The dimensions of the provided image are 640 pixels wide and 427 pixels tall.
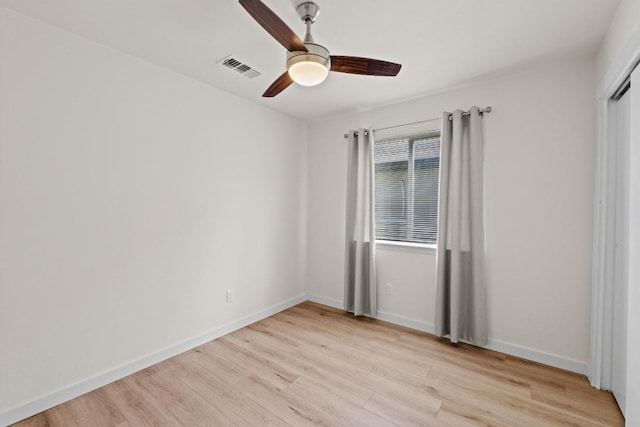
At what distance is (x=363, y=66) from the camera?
1.76m

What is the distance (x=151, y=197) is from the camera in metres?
2.38

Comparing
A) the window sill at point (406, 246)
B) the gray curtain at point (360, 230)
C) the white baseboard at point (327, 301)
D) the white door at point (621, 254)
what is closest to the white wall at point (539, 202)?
the window sill at point (406, 246)

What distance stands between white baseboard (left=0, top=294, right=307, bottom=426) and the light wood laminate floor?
0.16 feet

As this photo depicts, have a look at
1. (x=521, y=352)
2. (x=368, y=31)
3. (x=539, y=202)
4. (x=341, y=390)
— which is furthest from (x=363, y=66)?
(x=521, y=352)

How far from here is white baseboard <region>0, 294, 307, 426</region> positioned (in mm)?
1752

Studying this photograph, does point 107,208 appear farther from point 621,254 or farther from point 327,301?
point 621,254

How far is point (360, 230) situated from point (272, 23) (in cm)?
240

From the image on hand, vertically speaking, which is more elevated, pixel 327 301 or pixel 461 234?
pixel 461 234

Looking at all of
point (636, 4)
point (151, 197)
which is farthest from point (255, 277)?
point (636, 4)

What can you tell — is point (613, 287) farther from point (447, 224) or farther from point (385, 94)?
point (385, 94)

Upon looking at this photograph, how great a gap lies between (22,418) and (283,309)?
2.33 metres

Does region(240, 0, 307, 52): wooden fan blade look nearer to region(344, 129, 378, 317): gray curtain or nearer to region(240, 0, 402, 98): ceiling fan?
region(240, 0, 402, 98): ceiling fan

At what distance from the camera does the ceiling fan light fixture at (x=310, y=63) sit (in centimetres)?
157

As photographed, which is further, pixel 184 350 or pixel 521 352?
pixel 184 350
